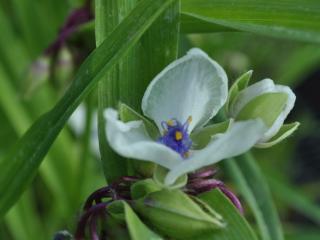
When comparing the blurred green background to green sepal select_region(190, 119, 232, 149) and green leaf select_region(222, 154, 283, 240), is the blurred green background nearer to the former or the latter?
green leaf select_region(222, 154, 283, 240)

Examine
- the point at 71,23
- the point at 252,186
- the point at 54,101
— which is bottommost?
the point at 54,101

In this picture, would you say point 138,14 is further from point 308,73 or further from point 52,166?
point 308,73

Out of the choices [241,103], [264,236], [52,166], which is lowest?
[52,166]

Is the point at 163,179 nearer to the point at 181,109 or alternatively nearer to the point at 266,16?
the point at 181,109

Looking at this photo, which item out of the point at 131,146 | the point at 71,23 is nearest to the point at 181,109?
the point at 131,146

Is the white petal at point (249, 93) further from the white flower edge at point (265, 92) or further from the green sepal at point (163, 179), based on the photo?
the green sepal at point (163, 179)

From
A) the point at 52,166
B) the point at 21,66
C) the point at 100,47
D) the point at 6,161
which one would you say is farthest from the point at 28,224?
the point at 100,47

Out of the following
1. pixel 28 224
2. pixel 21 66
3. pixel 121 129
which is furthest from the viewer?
pixel 21 66
